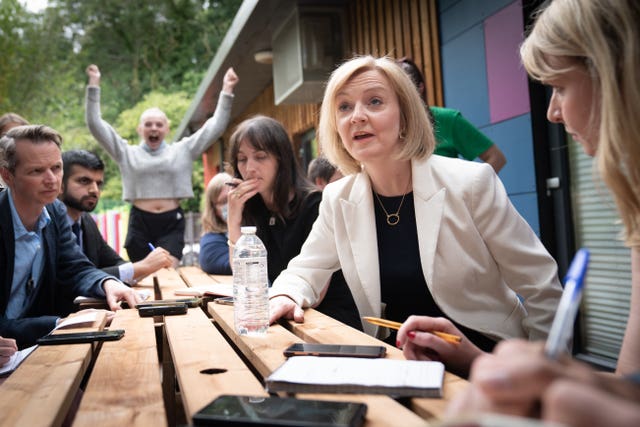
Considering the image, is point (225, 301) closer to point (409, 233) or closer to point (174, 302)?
point (174, 302)

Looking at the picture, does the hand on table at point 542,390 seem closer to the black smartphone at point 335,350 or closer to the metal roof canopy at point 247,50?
the black smartphone at point 335,350

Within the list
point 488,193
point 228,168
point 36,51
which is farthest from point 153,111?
point 36,51

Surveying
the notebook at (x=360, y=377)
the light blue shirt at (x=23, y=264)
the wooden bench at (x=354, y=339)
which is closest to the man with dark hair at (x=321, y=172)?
the light blue shirt at (x=23, y=264)

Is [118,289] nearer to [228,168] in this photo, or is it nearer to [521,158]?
[228,168]

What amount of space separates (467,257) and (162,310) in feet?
3.55

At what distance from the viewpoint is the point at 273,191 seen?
3.04 m

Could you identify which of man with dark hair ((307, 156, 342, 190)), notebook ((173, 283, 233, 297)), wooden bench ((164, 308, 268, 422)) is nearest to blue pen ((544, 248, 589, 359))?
wooden bench ((164, 308, 268, 422))

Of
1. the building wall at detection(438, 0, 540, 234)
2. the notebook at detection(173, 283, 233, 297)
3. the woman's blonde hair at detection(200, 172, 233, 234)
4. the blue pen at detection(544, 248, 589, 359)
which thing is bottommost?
the notebook at detection(173, 283, 233, 297)

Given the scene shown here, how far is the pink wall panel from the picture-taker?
3.75m

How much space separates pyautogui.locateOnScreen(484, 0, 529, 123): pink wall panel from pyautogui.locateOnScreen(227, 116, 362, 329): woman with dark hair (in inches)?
62.6

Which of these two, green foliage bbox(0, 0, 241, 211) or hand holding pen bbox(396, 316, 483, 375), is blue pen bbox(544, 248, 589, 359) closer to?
hand holding pen bbox(396, 316, 483, 375)

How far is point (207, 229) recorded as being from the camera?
4.28 m

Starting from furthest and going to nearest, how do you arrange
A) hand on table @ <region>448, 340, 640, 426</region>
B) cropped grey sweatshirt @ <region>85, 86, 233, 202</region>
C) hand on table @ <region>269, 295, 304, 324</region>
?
1. cropped grey sweatshirt @ <region>85, 86, 233, 202</region>
2. hand on table @ <region>269, 295, 304, 324</region>
3. hand on table @ <region>448, 340, 640, 426</region>

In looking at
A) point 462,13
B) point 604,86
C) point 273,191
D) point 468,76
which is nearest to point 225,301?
point 273,191
